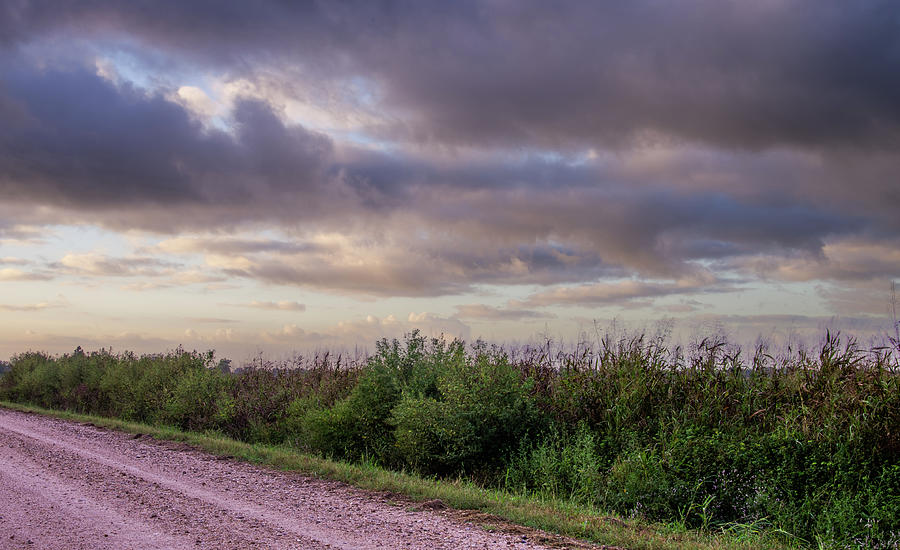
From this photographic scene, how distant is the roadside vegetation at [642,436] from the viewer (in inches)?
374

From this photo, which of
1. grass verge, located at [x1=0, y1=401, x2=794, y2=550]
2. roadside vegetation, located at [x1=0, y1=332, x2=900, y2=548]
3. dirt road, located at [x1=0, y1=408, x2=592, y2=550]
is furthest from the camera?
roadside vegetation, located at [x1=0, y1=332, x2=900, y2=548]

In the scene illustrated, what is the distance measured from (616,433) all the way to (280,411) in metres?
9.80

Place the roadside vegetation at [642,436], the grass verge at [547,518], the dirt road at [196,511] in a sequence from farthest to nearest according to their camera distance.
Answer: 1. the roadside vegetation at [642,436]
2. the grass verge at [547,518]
3. the dirt road at [196,511]

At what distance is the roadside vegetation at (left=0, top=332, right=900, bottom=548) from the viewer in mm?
9492

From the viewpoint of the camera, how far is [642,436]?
11.7 meters

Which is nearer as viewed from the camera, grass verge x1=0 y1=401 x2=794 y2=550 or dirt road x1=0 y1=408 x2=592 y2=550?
dirt road x1=0 y1=408 x2=592 y2=550

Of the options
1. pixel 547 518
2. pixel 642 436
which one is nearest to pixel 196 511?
pixel 547 518

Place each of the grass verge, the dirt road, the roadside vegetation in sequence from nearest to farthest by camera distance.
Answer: the dirt road < the grass verge < the roadside vegetation

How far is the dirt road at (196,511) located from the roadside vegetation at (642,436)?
1301mm

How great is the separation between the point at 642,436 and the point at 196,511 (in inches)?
294

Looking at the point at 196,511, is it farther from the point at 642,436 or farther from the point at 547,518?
the point at 642,436

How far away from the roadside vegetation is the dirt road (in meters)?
1.30

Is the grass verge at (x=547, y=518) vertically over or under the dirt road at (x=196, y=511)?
over

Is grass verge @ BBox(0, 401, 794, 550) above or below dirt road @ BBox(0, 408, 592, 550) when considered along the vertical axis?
above
